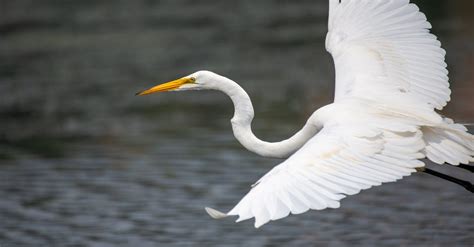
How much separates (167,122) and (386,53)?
6.18 m

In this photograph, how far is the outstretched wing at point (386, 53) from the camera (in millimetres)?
6703

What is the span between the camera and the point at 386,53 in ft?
22.6

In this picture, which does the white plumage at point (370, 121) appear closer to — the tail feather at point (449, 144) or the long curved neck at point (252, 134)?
the tail feather at point (449, 144)

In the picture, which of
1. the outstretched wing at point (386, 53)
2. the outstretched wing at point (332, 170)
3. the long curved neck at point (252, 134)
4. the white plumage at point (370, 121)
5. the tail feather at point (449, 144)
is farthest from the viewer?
the outstretched wing at point (386, 53)

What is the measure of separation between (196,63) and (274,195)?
11.1m

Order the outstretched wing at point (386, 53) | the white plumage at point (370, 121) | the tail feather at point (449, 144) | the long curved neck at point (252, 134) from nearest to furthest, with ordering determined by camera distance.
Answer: the white plumage at point (370, 121) < the tail feather at point (449, 144) < the long curved neck at point (252, 134) < the outstretched wing at point (386, 53)

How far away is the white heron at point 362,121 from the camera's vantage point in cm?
490

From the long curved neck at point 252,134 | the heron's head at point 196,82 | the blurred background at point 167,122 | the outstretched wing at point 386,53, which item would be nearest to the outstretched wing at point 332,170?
the long curved neck at point 252,134

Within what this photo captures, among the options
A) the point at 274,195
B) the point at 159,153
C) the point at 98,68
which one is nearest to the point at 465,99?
the point at 159,153

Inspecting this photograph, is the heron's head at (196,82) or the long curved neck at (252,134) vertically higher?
the heron's head at (196,82)

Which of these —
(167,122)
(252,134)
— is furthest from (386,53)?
(167,122)

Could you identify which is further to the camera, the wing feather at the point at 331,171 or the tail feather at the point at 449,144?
the tail feather at the point at 449,144

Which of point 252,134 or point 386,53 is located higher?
point 386,53

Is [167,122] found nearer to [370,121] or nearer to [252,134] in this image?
[252,134]
